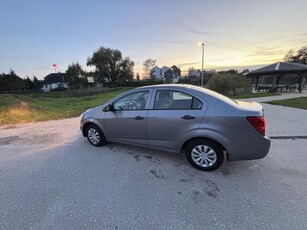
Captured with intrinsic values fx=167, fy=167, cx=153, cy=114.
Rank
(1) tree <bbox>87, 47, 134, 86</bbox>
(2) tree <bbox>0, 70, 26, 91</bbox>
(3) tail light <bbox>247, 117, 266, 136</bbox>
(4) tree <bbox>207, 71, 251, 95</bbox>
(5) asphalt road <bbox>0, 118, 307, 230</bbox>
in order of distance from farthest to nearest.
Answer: (1) tree <bbox>87, 47, 134, 86</bbox>
(2) tree <bbox>0, 70, 26, 91</bbox>
(4) tree <bbox>207, 71, 251, 95</bbox>
(3) tail light <bbox>247, 117, 266, 136</bbox>
(5) asphalt road <bbox>0, 118, 307, 230</bbox>

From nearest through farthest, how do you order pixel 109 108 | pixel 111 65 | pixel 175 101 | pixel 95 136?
pixel 175 101 < pixel 109 108 < pixel 95 136 < pixel 111 65

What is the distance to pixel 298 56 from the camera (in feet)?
148

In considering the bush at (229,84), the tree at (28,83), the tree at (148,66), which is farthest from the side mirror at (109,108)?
the tree at (148,66)

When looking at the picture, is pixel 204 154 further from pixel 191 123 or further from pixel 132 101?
pixel 132 101

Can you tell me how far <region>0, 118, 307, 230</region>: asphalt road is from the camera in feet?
6.79

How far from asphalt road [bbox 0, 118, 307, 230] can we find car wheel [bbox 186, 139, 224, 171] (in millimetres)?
151

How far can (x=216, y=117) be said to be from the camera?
2.87 meters

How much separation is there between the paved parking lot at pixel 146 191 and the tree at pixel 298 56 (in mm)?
56086

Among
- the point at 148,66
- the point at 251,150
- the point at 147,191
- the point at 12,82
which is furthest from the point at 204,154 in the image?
the point at 148,66

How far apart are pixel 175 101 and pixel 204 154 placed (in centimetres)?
114

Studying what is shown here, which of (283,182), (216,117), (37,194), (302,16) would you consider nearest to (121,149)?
(37,194)

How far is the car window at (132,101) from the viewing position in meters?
3.64

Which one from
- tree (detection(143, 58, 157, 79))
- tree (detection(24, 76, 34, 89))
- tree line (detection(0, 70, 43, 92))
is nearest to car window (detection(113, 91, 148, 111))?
tree line (detection(0, 70, 43, 92))

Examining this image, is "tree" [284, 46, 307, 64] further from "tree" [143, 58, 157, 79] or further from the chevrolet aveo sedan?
the chevrolet aveo sedan
